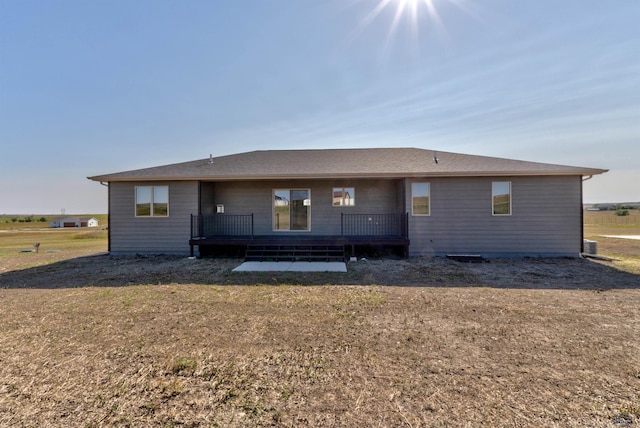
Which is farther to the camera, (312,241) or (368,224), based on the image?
(368,224)

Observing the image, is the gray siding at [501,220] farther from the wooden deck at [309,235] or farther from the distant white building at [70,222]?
the distant white building at [70,222]

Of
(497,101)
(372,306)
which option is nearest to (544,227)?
(497,101)

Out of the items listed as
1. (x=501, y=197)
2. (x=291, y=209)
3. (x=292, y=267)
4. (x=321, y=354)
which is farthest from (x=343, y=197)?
(x=321, y=354)

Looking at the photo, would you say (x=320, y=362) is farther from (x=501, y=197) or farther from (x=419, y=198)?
(x=501, y=197)

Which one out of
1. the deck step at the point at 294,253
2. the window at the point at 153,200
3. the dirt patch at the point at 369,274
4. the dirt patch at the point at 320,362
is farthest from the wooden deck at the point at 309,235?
the dirt patch at the point at 320,362

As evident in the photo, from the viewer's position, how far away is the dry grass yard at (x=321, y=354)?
2049mm

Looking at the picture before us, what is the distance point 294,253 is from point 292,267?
126 cm

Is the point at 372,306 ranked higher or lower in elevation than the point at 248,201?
lower

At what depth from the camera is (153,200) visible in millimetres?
9719

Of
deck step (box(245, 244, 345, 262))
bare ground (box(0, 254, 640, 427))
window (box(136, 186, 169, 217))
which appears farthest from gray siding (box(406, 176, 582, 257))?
window (box(136, 186, 169, 217))

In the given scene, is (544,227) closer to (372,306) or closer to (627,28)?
(627,28)

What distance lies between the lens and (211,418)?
6.54ft

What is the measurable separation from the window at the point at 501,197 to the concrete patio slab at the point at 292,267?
5.46 metres

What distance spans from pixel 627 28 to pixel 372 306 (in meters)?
10.2
